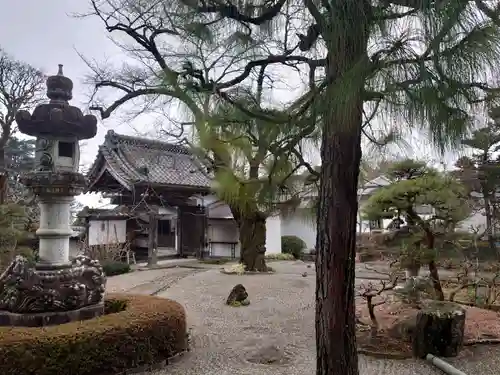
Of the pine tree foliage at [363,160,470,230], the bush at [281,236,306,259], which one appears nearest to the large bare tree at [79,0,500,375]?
the pine tree foliage at [363,160,470,230]

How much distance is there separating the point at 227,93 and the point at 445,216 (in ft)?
12.5

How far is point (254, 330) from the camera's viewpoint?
4883mm

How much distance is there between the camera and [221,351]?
4.04m

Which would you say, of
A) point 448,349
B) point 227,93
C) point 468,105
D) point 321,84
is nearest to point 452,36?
point 468,105

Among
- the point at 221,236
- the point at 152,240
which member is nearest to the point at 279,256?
the point at 221,236

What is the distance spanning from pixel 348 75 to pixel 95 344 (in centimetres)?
287

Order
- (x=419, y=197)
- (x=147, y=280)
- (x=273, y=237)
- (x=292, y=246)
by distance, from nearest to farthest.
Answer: (x=419, y=197)
(x=147, y=280)
(x=273, y=237)
(x=292, y=246)

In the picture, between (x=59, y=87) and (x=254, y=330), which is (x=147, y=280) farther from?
(x=59, y=87)

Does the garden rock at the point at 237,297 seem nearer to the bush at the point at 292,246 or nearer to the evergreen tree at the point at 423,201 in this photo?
the evergreen tree at the point at 423,201

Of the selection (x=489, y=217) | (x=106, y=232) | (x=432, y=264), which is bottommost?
(x=432, y=264)

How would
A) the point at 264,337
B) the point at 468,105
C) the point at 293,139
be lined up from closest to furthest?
the point at 468,105
the point at 293,139
the point at 264,337

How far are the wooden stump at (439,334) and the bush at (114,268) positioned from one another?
759 cm

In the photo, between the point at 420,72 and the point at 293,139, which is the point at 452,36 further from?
the point at 293,139

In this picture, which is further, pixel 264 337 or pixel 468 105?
pixel 264 337
